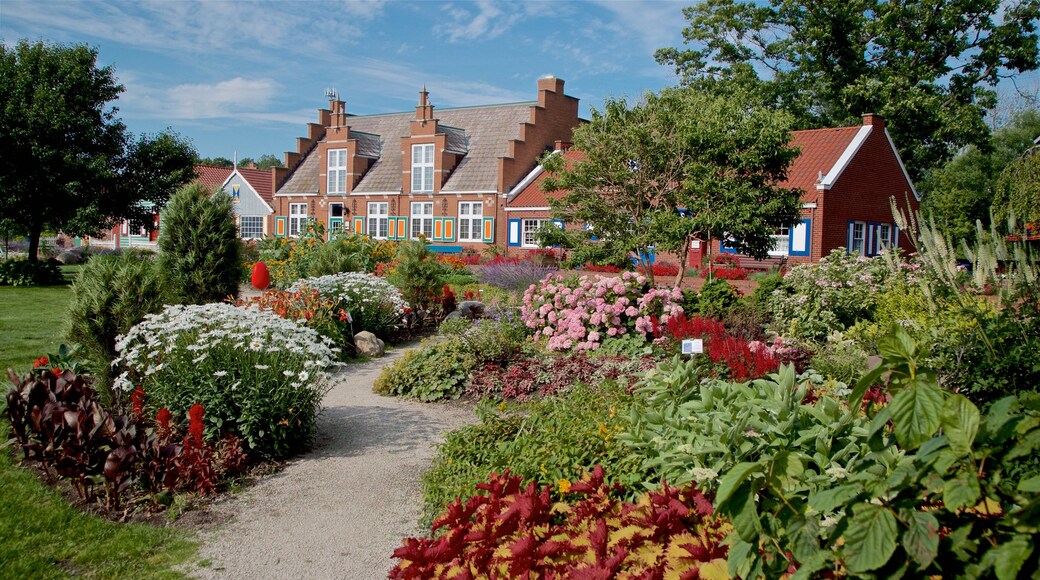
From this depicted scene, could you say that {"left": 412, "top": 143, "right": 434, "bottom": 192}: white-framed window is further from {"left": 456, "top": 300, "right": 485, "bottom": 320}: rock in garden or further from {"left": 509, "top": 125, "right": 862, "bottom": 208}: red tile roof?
{"left": 456, "top": 300, "right": 485, "bottom": 320}: rock in garden

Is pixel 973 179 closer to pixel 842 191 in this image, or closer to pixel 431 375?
pixel 842 191

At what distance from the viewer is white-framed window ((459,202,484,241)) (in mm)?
36375

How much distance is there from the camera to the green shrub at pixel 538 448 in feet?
14.2

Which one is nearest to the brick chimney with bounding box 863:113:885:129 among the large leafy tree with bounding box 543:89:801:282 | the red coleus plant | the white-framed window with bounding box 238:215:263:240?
the large leafy tree with bounding box 543:89:801:282

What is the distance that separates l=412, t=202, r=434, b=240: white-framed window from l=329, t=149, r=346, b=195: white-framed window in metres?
5.12

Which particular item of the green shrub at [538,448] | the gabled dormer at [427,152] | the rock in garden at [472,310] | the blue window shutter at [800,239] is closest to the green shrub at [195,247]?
the rock in garden at [472,310]

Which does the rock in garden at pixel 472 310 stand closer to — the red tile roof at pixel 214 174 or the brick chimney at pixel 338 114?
the brick chimney at pixel 338 114

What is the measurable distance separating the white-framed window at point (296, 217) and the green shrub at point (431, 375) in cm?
3600

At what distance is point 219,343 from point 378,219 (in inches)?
1371

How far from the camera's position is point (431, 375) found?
853 cm

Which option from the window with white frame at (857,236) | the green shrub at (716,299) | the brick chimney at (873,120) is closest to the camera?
the green shrub at (716,299)

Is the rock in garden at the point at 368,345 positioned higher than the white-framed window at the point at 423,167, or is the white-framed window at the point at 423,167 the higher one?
the white-framed window at the point at 423,167

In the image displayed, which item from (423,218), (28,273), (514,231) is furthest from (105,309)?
(423,218)

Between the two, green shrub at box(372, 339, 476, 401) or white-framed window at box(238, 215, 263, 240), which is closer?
green shrub at box(372, 339, 476, 401)
